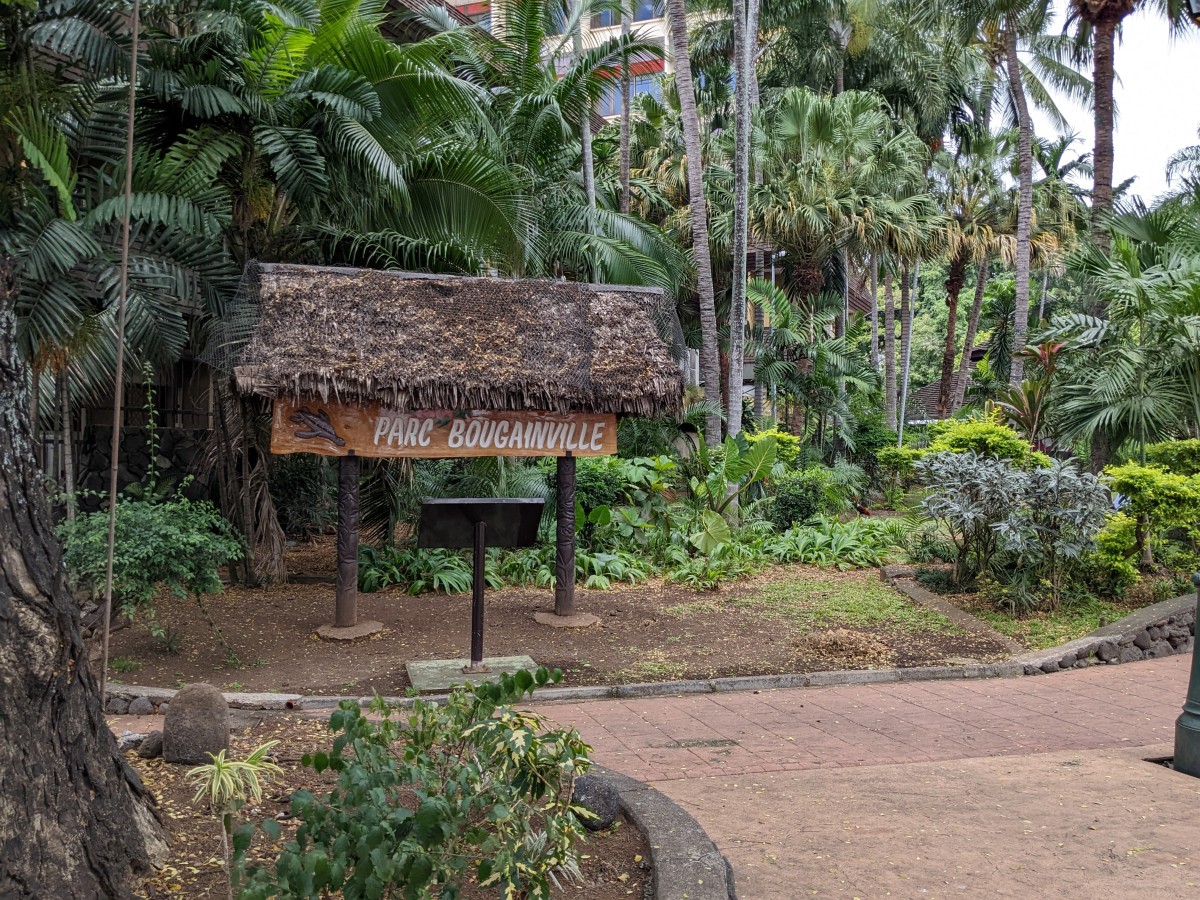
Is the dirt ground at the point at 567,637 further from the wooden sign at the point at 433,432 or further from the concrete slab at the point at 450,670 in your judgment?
the wooden sign at the point at 433,432

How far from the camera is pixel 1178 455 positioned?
11859 mm

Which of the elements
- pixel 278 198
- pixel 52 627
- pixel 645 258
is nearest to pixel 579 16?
pixel 645 258

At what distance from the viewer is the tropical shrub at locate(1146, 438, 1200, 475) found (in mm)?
11719

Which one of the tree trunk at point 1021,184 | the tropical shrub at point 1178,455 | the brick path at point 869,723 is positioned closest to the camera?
the brick path at point 869,723

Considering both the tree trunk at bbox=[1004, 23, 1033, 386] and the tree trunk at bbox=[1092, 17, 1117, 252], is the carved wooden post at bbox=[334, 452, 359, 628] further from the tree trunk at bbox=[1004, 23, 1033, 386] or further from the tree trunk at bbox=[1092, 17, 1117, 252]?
the tree trunk at bbox=[1004, 23, 1033, 386]

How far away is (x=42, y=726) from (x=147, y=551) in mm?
4730

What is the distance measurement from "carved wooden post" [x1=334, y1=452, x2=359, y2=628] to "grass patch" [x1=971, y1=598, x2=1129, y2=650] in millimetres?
6845

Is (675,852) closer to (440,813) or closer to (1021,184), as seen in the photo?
(440,813)

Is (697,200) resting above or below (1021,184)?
below

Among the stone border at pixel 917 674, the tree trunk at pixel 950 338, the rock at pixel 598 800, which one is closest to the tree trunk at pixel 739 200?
the stone border at pixel 917 674

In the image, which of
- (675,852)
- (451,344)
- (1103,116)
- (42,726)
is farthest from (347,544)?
(1103,116)

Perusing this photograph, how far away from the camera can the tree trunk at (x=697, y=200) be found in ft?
54.9

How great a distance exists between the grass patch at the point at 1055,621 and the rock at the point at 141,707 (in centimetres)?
825

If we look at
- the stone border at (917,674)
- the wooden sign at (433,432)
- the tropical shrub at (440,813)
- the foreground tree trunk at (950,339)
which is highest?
the foreground tree trunk at (950,339)
